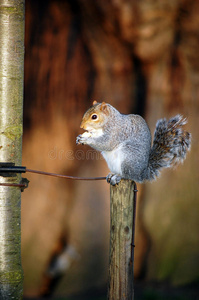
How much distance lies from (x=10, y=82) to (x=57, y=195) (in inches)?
62.1

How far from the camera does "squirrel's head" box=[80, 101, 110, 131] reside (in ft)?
6.36

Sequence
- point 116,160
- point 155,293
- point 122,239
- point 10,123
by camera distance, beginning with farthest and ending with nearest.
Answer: point 155,293 → point 116,160 → point 122,239 → point 10,123

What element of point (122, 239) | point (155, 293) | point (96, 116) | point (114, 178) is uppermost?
point (96, 116)

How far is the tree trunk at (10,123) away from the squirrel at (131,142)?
0.54 meters

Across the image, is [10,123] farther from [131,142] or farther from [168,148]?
[168,148]

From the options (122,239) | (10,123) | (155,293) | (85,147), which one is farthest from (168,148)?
(155,293)

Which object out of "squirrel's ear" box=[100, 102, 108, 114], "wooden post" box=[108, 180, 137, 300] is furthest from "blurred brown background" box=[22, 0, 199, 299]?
"wooden post" box=[108, 180, 137, 300]

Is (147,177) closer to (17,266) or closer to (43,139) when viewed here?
(17,266)

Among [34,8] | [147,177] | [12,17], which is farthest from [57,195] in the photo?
[12,17]

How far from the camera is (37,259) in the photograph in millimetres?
2779

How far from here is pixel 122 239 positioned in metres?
1.53

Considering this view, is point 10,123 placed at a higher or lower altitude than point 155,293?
higher

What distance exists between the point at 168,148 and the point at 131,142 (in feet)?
0.63

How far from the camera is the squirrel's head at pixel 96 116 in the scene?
6.36ft
